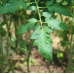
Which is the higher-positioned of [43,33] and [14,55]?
[43,33]

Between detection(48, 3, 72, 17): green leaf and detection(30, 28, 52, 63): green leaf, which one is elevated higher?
detection(48, 3, 72, 17): green leaf

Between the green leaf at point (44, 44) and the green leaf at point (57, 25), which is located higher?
the green leaf at point (57, 25)

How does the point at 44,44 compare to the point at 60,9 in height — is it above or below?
below

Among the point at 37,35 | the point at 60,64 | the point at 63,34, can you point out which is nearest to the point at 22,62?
the point at 60,64

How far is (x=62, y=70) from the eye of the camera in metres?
1.24

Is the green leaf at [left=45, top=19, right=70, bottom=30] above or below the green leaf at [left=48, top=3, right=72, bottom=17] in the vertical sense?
below

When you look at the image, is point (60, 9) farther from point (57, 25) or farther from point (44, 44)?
point (44, 44)

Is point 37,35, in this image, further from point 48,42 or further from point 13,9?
point 13,9

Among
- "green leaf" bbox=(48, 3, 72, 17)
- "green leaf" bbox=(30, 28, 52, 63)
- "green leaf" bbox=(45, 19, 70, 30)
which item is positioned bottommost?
"green leaf" bbox=(30, 28, 52, 63)

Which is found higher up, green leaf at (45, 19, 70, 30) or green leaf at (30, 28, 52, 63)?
green leaf at (45, 19, 70, 30)

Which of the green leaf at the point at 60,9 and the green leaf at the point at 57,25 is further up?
the green leaf at the point at 60,9

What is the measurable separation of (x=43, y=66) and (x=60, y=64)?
10.2 inches

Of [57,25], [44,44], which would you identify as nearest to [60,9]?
[57,25]

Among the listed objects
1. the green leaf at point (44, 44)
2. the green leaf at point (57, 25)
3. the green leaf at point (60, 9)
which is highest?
the green leaf at point (60, 9)
